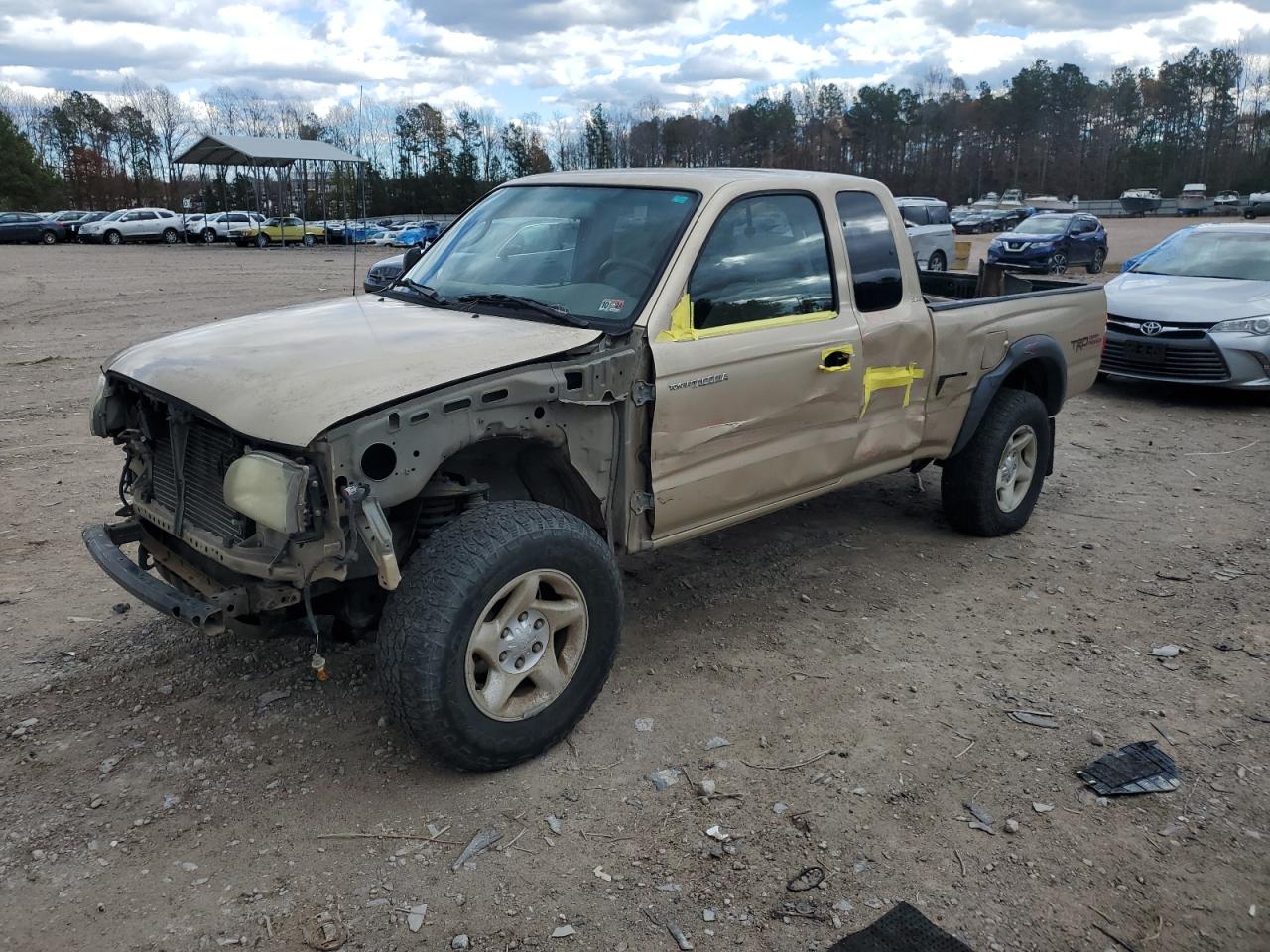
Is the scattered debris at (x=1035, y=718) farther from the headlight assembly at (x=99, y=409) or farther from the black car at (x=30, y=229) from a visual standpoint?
the black car at (x=30, y=229)

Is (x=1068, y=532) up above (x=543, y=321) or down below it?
below

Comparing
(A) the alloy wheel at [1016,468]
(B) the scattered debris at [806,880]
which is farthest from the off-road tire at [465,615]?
(A) the alloy wheel at [1016,468]

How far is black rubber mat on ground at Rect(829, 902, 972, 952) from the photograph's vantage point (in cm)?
271

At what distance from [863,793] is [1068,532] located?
334cm

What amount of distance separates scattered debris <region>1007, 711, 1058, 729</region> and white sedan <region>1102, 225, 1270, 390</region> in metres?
6.64

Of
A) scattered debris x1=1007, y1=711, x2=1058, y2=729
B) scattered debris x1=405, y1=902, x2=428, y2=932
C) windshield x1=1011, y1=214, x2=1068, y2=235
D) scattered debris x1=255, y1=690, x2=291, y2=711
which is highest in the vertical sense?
windshield x1=1011, y1=214, x2=1068, y2=235

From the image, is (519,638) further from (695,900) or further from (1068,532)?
(1068,532)

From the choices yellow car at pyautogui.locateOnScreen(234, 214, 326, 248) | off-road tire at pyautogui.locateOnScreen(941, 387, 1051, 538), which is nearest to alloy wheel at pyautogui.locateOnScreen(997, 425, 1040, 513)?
off-road tire at pyautogui.locateOnScreen(941, 387, 1051, 538)

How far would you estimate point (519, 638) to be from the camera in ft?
11.1

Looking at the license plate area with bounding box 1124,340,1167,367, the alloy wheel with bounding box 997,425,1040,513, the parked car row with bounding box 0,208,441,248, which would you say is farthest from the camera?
the parked car row with bounding box 0,208,441,248

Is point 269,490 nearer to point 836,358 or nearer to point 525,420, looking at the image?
point 525,420

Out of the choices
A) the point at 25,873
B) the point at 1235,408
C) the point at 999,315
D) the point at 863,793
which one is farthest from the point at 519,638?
the point at 1235,408

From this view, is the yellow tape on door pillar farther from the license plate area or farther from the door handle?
the license plate area

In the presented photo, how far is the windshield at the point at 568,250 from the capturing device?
12.9 ft
